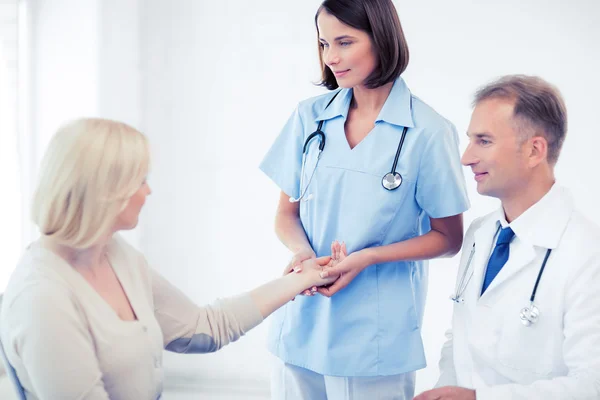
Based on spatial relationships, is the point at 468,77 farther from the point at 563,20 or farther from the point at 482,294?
the point at 482,294

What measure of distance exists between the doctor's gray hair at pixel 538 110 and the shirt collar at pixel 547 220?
0.31 feet

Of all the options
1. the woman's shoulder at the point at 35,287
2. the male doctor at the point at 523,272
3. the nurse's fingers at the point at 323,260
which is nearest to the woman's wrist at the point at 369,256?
the nurse's fingers at the point at 323,260

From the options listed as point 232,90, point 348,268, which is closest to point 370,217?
point 348,268

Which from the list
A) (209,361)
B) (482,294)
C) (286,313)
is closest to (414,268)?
(482,294)

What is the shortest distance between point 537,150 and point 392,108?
0.36m

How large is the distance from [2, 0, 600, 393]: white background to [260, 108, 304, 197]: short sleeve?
1137 mm

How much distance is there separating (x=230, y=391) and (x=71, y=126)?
232 cm

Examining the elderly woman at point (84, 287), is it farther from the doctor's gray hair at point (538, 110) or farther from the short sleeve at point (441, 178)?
the doctor's gray hair at point (538, 110)

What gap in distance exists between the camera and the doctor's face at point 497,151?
1.61 metres

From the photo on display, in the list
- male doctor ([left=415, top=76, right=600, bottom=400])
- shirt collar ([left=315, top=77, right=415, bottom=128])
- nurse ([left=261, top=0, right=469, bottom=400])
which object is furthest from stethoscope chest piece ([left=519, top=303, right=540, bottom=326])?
shirt collar ([left=315, top=77, right=415, bottom=128])

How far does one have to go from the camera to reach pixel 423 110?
1713 millimetres

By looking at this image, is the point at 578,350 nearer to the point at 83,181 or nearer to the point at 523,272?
the point at 523,272

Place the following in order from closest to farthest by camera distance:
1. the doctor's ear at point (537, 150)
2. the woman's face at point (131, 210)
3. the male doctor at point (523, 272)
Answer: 1. the woman's face at point (131, 210)
2. the male doctor at point (523, 272)
3. the doctor's ear at point (537, 150)

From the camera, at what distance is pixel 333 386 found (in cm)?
168
